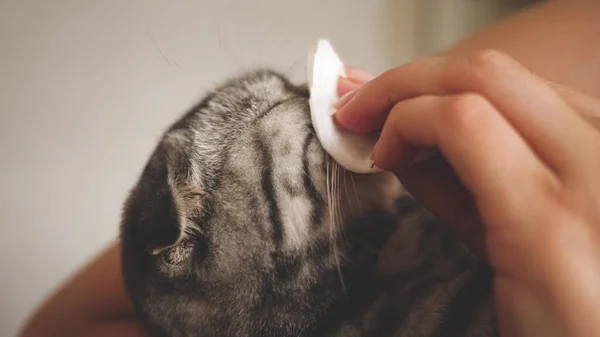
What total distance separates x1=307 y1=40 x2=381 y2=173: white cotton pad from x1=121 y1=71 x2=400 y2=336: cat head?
0.03 meters

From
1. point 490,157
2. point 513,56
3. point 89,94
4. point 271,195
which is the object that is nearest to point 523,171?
point 490,157

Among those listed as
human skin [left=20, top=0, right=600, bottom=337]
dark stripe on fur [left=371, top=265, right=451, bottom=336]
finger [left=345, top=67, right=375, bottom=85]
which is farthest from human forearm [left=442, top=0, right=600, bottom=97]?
dark stripe on fur [left=371, top=265, right=451, bottom=336]

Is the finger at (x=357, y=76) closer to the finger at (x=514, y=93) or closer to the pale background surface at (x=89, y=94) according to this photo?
the finger at (x=514, y=93)

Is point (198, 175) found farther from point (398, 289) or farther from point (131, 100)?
point (131, 100)

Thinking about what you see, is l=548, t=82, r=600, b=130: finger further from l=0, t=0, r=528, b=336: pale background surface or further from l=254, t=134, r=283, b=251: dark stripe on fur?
l=0, t=0, r=528, b=336: pale background surface

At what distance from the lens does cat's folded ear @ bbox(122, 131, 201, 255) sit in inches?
17.2

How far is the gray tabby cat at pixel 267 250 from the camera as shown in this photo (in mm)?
480

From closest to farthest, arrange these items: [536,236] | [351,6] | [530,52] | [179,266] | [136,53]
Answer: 1. [536,236]
2. [179,266]
3. [530,52]
4. [136,53]
5. [351,6]

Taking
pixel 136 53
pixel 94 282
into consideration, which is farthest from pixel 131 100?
pixel 94 282

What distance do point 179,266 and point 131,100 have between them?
2.05 ft

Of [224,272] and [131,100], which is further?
[131,100]

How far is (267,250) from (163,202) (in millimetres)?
112

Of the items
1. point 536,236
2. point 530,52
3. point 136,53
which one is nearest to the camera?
point 536,236

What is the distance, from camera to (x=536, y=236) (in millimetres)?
305
